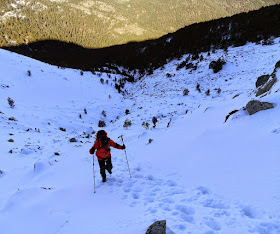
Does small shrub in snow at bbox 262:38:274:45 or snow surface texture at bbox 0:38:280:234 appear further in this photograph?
small shrub in snow at bbox 262:38:274:45

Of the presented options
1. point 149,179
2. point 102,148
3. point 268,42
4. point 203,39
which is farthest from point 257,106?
A: point 203,39

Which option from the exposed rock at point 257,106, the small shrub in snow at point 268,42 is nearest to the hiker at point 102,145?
the exposed rock at point 257,106

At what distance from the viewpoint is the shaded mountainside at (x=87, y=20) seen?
204 ft

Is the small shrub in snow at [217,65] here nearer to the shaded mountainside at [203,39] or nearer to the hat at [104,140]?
the shaded mountainside at [203,39]

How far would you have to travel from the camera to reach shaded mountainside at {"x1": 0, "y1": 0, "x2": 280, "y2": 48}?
204ft

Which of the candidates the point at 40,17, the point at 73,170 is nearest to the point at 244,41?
the point at 73,170

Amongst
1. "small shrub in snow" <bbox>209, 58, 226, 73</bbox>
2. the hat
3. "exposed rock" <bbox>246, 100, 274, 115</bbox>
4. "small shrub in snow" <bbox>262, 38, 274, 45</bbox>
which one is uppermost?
"small shrub in snow" <bbox>262, 38, 274, 45</bbox>

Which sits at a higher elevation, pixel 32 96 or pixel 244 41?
pixel 244 41

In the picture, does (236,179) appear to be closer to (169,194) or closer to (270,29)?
(169,194)

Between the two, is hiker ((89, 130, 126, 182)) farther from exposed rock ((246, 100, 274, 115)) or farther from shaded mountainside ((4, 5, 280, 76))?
shaded mountainside ((4, 5, 280, 76))

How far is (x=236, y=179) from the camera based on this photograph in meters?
3.89

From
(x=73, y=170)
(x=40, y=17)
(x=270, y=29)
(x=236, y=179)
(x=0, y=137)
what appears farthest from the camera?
(x=40, y=17)

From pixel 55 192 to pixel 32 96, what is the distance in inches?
496

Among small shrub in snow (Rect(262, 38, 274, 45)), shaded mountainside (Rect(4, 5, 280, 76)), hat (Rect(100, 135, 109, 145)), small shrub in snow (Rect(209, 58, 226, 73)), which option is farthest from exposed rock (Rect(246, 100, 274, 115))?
shaded mountainside (Rect(4, 5, 280, 76))
